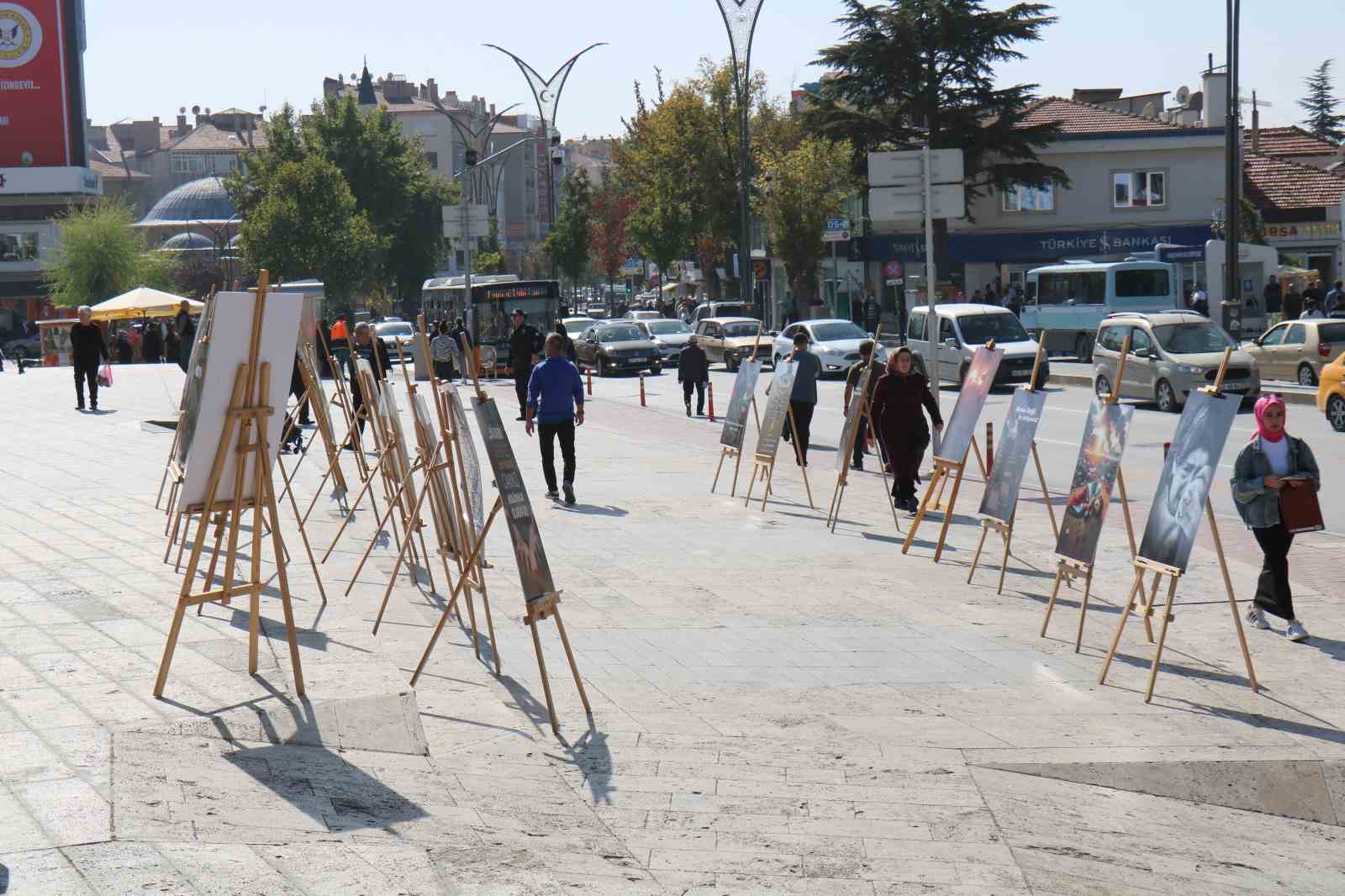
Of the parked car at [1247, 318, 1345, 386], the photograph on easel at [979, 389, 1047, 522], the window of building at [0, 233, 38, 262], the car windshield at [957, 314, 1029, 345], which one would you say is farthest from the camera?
the window of building at [0, 233, 38, 262]

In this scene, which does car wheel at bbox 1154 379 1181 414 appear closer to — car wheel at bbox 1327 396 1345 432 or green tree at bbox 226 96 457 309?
car wheel at bbox 1327 396 1345 432

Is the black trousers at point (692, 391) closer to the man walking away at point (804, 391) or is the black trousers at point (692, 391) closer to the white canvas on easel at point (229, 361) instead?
the man walking away at point (804, 391)

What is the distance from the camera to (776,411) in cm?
1554

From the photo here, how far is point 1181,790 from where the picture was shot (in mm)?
6930

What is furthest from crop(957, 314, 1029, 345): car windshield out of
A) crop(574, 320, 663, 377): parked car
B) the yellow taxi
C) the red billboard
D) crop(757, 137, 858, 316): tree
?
the red billboard

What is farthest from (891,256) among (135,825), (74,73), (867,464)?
(135,825)

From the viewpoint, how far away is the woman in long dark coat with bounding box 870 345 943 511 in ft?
49.0

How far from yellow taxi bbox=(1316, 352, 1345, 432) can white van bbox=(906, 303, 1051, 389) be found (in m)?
9.10

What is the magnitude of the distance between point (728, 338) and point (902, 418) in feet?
89.5

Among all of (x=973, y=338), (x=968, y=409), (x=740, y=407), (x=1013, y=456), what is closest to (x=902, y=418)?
(x=740, y=407)

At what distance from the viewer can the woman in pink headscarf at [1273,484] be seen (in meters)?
9.23

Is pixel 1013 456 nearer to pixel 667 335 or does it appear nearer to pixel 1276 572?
pixel 1276 572

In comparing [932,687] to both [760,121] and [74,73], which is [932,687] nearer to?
[760,121]

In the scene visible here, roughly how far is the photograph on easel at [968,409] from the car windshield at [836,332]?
24.9m
